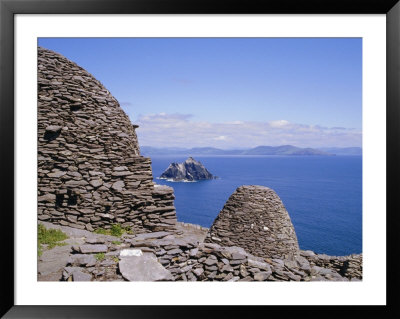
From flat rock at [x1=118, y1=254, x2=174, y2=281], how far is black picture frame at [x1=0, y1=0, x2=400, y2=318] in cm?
57

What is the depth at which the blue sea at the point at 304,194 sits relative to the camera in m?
17.5

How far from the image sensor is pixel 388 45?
4.36m

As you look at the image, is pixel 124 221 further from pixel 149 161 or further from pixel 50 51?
pixel 50 51

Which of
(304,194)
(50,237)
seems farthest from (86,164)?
(304,194)

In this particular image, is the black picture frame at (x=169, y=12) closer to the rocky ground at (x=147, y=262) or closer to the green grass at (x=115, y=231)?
the rocky ground at (x=147, y=262)

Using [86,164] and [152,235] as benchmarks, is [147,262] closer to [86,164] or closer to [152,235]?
[152,235]

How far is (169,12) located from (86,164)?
18.2 ft

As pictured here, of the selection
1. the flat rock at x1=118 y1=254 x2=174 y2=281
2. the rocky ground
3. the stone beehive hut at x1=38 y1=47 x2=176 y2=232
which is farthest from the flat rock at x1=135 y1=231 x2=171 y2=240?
the flat rock at x1=118 y1=254 x2=174 y2=281

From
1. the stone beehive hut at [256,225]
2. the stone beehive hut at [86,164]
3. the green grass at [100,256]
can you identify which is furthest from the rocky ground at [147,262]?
the stone beehive hut at [256,225]

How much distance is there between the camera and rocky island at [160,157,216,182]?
107ft

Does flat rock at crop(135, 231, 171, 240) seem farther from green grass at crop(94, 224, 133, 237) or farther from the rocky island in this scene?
the rocky island

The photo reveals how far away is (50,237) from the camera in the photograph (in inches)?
260

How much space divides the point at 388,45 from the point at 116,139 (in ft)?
24.0

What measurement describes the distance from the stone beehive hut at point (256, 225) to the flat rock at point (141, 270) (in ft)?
24.2
